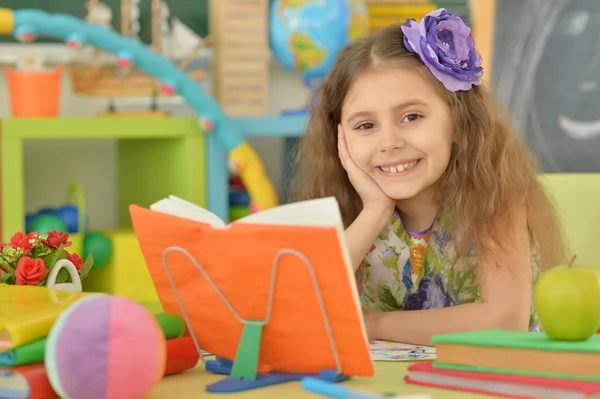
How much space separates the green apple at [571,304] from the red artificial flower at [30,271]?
1.68 ft

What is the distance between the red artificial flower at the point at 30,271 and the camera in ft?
3.44

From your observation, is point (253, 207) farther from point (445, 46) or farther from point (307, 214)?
point (307, 214)

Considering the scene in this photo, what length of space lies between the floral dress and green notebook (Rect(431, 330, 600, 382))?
0.58 m

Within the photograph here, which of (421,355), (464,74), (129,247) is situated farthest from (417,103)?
(129,247)

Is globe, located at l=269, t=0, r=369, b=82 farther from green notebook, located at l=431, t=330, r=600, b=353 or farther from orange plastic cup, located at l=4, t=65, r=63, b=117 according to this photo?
green notebook, located at l=431, t=330, r=600, b=353

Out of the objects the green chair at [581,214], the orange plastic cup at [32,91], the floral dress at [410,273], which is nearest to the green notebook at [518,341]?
the floral dress at [410,273]

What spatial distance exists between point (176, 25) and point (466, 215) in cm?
191

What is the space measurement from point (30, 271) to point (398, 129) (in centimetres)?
54

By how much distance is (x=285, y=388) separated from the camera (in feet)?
2.91

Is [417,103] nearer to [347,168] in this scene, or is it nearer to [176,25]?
[347,168]

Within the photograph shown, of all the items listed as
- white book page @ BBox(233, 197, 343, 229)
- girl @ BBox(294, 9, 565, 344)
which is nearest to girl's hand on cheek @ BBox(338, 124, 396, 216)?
girl @ BBox(294, 9, 565, 344)

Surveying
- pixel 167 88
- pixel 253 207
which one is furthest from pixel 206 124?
pixel 253 207

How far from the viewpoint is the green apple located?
2.87ft

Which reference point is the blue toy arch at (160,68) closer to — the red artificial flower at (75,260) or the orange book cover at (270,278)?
the red artificial flower at (75,260)
